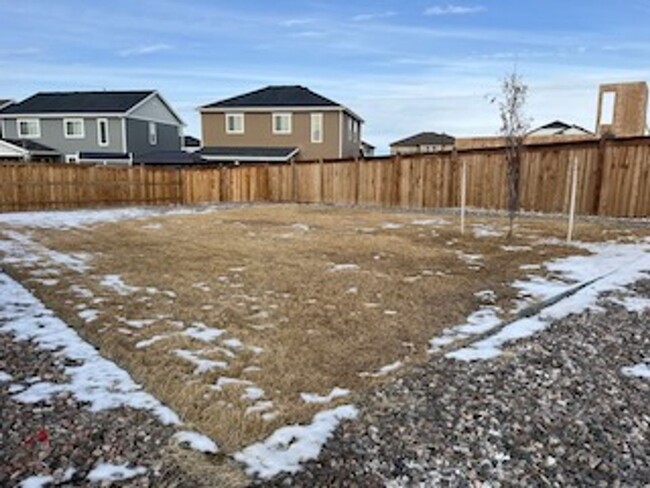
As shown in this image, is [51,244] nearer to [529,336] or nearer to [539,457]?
[529,336]

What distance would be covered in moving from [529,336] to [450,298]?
117 centimetres

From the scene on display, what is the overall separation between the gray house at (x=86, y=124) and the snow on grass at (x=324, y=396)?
25.3 m

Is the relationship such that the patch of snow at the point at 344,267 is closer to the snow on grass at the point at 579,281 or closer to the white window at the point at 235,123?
the snow on grass at the point at 579,281

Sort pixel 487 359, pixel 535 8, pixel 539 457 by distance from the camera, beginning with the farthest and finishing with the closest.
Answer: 1. pixel 535 8
2. pixel 487 359
3. pixel 539 457

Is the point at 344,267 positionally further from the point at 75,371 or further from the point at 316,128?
the point at 316,128

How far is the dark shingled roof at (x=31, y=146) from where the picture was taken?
965 inches

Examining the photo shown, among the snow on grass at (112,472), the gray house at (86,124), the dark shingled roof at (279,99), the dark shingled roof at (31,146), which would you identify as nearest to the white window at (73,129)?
the gray house at (86,124)

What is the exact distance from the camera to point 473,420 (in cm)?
243

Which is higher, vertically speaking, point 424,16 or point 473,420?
point 424,16

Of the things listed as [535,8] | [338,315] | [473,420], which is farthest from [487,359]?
[535,8]

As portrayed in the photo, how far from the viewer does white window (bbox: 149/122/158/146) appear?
27.5 m

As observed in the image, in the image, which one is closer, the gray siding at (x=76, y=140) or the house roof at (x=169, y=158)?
the house roof at (x=169, y=158)

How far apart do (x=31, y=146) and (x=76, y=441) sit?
90.3ft

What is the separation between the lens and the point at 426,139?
164 ft
